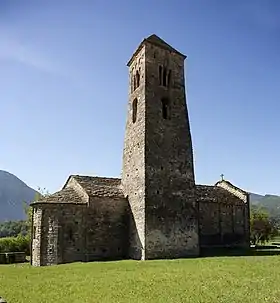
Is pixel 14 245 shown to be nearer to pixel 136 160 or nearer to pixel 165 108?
pixel 136 160

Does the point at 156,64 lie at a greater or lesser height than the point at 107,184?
greater

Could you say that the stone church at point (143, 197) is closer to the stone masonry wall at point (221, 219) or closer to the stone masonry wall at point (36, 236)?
the stone masonry wall at point (36, 236)

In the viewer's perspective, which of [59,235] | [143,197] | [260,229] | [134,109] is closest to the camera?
[59,235]

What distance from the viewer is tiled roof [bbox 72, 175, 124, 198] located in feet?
100

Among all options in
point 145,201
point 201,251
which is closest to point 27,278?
point 145,201

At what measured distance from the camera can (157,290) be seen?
14.3 m

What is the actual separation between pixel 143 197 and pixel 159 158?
3.63 meters

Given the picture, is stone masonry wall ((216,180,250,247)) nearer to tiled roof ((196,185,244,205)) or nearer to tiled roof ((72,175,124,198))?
tiled roof ((196,185,244,205))

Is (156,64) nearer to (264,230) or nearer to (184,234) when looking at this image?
(184,234)

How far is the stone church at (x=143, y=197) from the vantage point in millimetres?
28312

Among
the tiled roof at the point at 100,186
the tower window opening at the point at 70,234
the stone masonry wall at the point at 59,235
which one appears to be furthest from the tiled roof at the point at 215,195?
the tower window opening at the point at 70,234

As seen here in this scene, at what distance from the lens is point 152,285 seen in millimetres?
15398

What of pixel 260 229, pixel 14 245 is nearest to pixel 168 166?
pixel 14 245

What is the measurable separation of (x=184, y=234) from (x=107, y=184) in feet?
27.1
